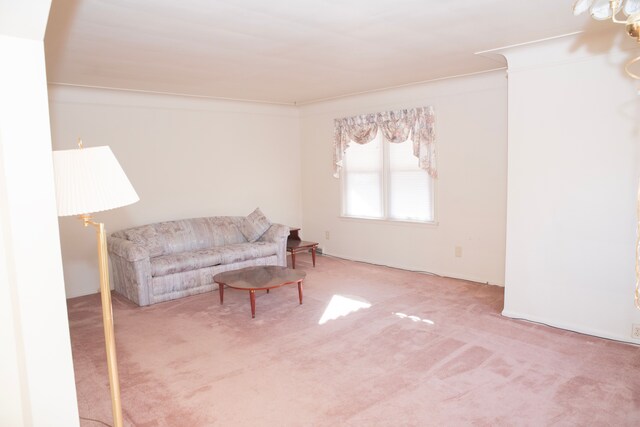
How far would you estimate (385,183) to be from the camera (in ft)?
19.7

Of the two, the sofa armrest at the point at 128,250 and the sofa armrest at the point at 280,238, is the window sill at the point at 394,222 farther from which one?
the sofa armrest at the point at 128,250

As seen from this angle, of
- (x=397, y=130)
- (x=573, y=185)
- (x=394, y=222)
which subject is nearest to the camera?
(x=573, y=185)

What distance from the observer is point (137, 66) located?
13.1ft

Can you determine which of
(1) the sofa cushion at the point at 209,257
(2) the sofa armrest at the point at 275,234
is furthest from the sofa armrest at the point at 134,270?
(2) the sofa armrest at the point at 275,234

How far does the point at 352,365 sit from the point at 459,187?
9.48 ft

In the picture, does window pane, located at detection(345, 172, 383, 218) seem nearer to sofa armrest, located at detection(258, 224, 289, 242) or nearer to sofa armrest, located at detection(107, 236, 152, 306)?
sofa armrest, located at detection(258, 224, 289, 242)

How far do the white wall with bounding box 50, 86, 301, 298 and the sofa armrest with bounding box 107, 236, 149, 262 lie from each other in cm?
46

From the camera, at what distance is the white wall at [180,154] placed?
4992 mm

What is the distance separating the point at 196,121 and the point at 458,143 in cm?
344

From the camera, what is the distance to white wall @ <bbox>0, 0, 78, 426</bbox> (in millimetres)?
1501

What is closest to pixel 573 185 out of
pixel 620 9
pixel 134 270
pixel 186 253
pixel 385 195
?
pixel 620 9

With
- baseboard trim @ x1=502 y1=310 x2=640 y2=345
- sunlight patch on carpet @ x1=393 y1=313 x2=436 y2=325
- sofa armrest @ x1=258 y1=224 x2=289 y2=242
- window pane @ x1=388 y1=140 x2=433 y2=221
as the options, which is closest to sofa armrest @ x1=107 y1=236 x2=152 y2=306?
sofa armrest @ x1=258 y1=224 x2=289 y2=242

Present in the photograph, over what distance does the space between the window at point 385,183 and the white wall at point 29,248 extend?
4618 mm

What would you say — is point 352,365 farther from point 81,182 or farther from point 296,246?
point 296,246
